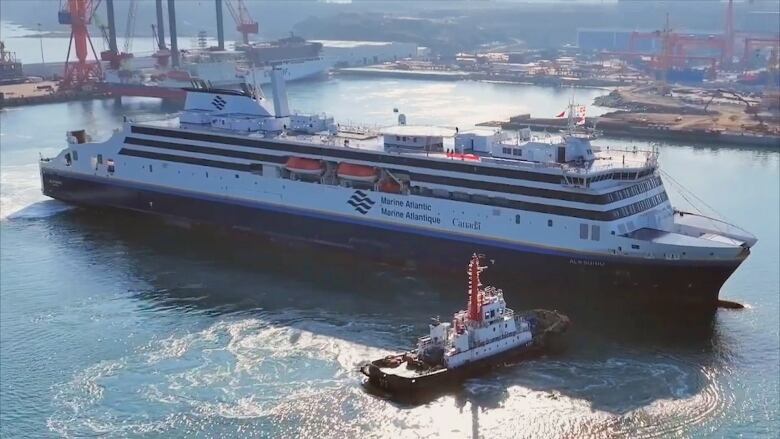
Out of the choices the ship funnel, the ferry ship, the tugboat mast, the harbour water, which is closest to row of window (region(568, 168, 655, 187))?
the ferry ship

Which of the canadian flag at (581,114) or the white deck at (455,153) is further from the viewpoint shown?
the canadian flag at (581,114)

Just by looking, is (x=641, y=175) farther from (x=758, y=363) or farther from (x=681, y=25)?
(x=681, y=25)

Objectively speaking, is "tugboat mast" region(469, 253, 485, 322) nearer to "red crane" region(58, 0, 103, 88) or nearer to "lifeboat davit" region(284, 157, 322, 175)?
"lifeboat davit" region(284, 157, 322, 175)

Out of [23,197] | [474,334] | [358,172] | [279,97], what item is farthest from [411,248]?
[23,197]

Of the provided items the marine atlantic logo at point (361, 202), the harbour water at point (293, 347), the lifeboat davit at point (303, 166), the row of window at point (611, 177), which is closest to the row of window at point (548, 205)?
the row of window at point (611, 177)

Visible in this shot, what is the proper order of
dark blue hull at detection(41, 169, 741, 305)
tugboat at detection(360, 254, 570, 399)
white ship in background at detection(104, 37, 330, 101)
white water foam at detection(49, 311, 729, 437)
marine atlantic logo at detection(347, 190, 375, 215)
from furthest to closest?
white ship in background at detection(104, 37, 330, 101), marine atlantic logo at detection(347, 190, 375, 215), dark blue hull at detection(41, 169, 741, 305), tugboat at detection(360, 254, 570, 399), white water foam at detection(49, 311, 729, 437)

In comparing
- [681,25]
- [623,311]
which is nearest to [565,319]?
[623,311]

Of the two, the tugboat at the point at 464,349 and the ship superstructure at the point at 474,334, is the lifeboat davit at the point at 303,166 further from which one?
the ship superstructure at the point at 474,334

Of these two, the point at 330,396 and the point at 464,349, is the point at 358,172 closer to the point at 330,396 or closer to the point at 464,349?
the point at 464,349
